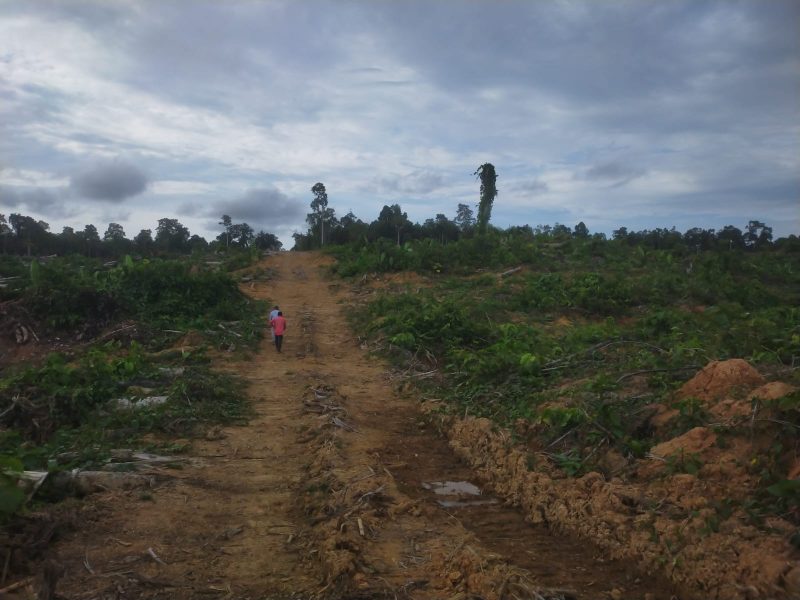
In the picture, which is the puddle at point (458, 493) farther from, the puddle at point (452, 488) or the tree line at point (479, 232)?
the tree line at point (479, 232)

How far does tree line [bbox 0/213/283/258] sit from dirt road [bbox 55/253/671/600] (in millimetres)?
24586

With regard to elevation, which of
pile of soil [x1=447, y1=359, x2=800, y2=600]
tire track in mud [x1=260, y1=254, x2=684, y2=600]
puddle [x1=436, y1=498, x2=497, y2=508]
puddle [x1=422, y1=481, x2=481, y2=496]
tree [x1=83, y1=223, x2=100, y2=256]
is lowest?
puddle [x1=436, y1=498, x2=497, y2=508]

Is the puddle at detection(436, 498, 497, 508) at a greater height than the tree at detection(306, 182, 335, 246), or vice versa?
the tree at detection(306, 182, 335, 246)

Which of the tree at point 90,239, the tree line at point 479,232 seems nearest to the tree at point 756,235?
the tree line at point 479,232

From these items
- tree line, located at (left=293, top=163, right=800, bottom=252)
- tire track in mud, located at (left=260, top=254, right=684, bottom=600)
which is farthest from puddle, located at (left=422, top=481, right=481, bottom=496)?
tree line, located at (left=293, top=163, right=800, bottom=252)

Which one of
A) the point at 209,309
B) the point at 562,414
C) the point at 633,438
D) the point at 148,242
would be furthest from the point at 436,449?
the point at 148,242

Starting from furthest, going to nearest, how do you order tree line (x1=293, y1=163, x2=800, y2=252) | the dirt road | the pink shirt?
1. tree line (x1=293, y1=163, x2=800, y2=252)
2. the pink shirt
3. the dirt road

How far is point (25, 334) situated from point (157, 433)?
9161mm

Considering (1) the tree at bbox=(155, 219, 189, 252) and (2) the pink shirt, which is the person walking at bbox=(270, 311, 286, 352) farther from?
(1) the tree at bbox=(155, 219, 189, 252)

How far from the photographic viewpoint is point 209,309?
15719 millimetres

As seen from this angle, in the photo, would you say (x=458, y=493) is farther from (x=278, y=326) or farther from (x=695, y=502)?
(x=278, y=326)

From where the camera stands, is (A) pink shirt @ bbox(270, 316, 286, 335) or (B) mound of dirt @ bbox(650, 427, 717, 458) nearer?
(B) mound of dirt @ bbox(650, 427, 717, 458)

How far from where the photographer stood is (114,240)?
44.3 metres

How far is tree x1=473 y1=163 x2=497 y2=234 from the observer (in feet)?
106
